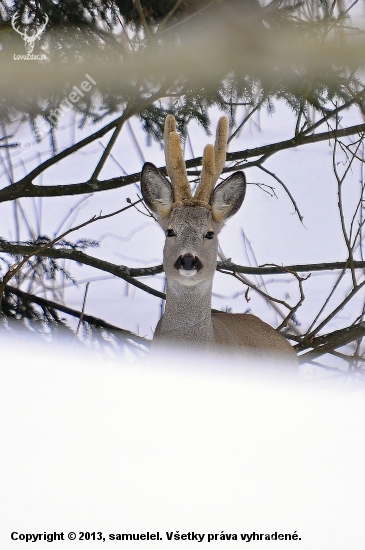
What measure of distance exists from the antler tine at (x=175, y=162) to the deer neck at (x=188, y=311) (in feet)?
1.73

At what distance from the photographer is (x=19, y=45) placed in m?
5.19

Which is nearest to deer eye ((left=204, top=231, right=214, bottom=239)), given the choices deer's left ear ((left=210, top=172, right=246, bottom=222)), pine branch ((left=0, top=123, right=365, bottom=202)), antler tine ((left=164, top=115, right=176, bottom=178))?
deer's left ear ((left=210, top=172, right=246, bottom=222))

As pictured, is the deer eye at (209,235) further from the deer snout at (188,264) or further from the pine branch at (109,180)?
the pine branch at (109,180)

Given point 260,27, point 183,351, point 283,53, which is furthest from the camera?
point 260,27

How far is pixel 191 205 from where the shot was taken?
4.61 m

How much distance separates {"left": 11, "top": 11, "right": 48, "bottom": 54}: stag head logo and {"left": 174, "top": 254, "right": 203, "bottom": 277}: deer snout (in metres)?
1.87

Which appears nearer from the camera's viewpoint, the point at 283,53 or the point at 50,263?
the point at 283,53

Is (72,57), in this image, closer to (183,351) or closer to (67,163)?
(183,351)

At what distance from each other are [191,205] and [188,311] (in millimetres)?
615

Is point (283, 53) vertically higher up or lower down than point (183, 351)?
higher up

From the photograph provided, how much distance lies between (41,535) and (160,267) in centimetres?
339

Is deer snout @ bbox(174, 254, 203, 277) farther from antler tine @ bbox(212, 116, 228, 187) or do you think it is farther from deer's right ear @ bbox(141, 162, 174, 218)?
antler tine @ bbox(212, 116, 228, 187)

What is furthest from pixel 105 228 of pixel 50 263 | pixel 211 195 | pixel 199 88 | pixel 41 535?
pixel 41 535

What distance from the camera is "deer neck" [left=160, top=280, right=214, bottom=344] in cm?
461
